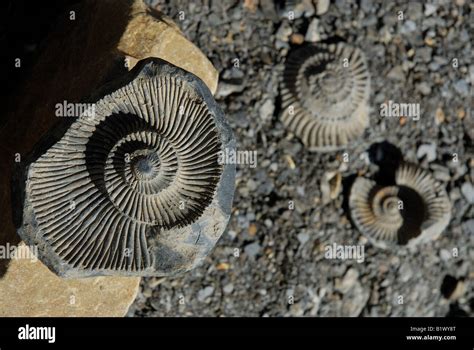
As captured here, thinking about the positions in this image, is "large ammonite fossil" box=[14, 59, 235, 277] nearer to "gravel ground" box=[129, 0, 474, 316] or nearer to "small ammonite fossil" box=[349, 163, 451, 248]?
"gravel ground" box=[129, 0, 474, 316]

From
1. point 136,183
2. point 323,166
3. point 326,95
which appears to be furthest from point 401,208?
point 136,183

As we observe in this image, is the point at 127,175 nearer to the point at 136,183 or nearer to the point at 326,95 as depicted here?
the point at 136,183

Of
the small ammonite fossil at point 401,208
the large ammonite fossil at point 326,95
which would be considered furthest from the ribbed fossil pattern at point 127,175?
the small ammonite fossil at point 401,208

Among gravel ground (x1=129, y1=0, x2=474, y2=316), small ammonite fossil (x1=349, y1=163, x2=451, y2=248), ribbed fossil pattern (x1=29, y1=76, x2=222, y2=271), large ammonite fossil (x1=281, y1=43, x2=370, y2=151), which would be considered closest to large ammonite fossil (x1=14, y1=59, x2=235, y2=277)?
ribbed fossil pattern (x1=29, y1=76, x2=222, y2=271)

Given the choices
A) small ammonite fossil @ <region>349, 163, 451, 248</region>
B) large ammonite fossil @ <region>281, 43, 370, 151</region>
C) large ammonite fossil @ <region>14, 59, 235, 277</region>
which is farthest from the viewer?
small ammonite fossil @ <region>349, 163, 451, 248</region>

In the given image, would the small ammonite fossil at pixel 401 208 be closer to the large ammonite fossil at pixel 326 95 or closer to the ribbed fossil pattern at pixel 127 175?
the large ammonite fossil at pixel 326 95

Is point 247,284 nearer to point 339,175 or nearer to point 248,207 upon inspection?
point 248,207
